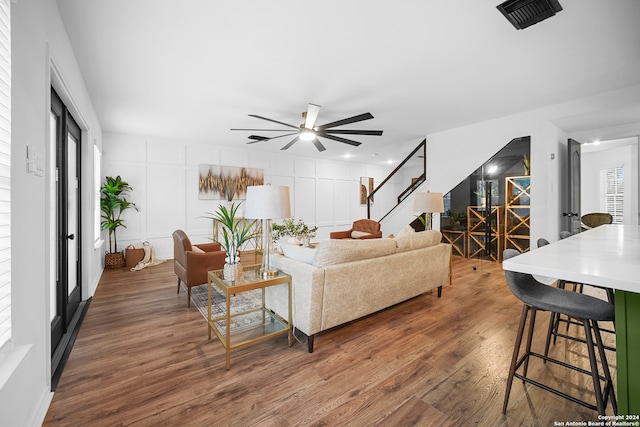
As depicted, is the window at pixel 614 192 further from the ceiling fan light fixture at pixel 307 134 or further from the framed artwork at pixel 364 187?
the ceiling fan light fixture at pixel 307 134

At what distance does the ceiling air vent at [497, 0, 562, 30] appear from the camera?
1.91m

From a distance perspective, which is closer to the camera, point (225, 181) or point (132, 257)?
point (132, 257)

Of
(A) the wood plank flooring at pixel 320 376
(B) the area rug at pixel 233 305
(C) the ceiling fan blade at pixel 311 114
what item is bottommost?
(A) the wood plank flooring at pixel 320 376

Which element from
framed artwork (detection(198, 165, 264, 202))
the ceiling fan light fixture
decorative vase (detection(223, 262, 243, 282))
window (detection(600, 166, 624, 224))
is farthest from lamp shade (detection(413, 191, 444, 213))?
window (detection(600, 166, 624, 224))

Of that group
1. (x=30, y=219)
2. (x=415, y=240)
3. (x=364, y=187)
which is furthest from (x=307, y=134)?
(x=364, y=187)

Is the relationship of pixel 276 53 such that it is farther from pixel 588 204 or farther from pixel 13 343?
pixel 588 204

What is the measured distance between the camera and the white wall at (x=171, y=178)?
5.45 metres

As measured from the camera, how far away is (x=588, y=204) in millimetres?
6656

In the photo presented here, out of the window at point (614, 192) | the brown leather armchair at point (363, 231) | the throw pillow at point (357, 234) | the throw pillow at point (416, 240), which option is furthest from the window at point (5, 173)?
the window at point (614, 192)

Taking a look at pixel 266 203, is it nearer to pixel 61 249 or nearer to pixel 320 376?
pixel 320 376

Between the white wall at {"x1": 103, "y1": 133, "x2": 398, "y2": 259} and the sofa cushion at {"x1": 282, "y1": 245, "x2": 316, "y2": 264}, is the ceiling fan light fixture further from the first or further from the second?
the white wall at {"x1": 103, "y1": 133, "x2": 398, "y2": 259}

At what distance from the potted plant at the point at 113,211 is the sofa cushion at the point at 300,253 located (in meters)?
4.06

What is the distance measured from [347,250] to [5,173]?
82.0 inches

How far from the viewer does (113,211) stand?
5.29 meters
